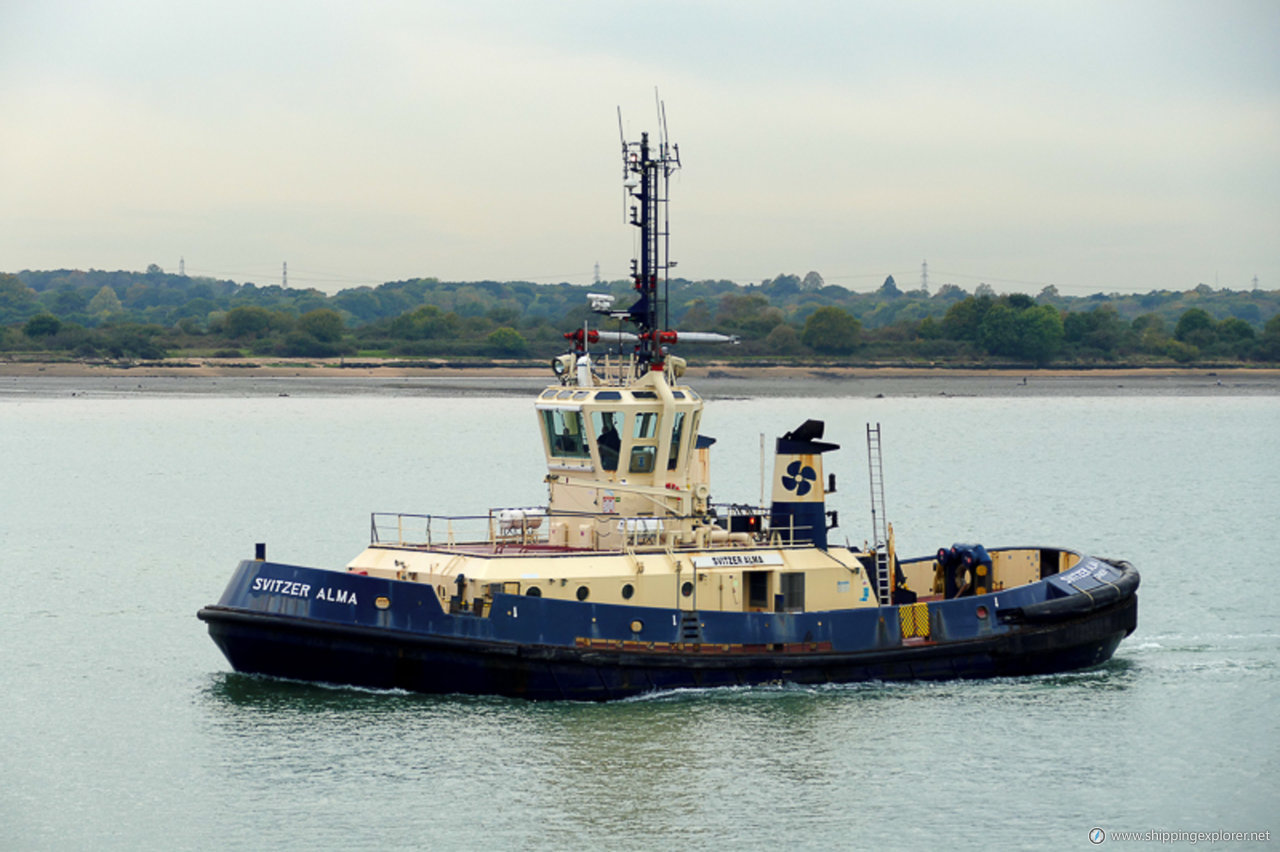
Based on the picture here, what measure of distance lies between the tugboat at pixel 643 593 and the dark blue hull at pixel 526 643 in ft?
0.08

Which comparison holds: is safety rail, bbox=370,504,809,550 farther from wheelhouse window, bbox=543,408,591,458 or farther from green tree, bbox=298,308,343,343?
green tree, bbox=298,308,343,343

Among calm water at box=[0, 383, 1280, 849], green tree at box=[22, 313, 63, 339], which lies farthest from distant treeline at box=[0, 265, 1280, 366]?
calm water at box=[0, 383, 1280, 849]

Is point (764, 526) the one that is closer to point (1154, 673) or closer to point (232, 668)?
point (1154, 673)

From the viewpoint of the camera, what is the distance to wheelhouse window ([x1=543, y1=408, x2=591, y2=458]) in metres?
20.1

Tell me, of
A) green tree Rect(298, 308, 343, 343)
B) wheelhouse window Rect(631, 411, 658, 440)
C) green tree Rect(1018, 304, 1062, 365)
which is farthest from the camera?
green tree Rect(1018, 304, 1062, 365)

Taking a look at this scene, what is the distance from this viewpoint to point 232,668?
65.4ft

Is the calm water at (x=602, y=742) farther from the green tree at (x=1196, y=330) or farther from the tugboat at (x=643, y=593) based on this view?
the green tree at (x=1196, y=330)

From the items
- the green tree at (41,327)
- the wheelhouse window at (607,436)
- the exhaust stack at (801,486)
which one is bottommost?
the exhaust stack at (801,486)

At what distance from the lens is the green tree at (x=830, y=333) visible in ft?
347

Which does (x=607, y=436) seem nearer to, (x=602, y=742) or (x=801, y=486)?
(x=801, y=486)

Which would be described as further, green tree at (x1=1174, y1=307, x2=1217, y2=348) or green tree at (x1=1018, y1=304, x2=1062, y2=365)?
green tree at (x1=1174, y1=307, x2=1217, y2=348)

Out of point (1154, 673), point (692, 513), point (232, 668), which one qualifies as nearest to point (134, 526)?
point (232, 668)

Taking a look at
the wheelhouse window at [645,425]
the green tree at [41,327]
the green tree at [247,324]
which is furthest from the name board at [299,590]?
the green tree at [41,327]

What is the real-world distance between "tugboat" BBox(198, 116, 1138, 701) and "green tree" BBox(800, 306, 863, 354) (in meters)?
84.7
